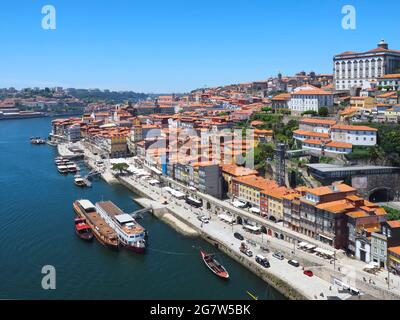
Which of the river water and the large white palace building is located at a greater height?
the large white palace building

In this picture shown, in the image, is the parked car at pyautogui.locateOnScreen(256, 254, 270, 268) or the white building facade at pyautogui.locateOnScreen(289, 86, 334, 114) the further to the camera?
the white building facade at pyautogui.locateOnScreen(289, 86, 334, 114)

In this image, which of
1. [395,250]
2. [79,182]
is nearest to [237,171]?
[395,250]

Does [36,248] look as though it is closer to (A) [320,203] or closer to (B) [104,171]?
(A) [320,203]

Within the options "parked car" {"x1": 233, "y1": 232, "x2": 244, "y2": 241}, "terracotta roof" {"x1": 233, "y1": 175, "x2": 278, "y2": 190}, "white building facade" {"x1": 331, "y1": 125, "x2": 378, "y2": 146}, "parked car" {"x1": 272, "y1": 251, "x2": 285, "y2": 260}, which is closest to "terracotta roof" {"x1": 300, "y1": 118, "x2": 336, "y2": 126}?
"white building facade" {"x1": 331, "y1": 125, "x2": 378, "y2": 146}

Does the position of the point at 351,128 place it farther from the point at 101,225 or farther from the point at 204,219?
the point at 101,225

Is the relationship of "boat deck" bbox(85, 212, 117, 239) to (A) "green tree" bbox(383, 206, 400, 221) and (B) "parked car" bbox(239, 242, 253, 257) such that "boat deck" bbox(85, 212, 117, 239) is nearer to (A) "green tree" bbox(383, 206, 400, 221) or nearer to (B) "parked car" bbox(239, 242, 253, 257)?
(B) "parked car" bbox(239, 242, 253, 257)
